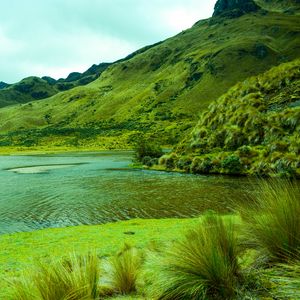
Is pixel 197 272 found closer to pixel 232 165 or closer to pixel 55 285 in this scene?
pixel 55 285

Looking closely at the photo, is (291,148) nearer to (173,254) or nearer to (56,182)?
(56,182)

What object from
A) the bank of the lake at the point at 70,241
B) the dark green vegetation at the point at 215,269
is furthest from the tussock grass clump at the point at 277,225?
the bank of the lake at the point at 70,241

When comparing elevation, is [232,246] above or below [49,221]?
above

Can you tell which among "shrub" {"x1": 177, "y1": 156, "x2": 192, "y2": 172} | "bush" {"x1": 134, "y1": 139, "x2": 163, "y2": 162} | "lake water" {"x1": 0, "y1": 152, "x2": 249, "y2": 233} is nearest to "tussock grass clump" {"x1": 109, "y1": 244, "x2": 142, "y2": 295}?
"lake water" {"x1": 0, "y1": 152, "x2": 249, "y2": 233}

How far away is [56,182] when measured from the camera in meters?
53.8

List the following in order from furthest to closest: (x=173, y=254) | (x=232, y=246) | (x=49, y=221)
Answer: (x=49, y=221) < (x=232, y=246) < (x=173, y=254)

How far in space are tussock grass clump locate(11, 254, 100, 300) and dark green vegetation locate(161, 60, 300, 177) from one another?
147 ft

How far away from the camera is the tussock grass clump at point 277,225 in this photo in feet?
20.8

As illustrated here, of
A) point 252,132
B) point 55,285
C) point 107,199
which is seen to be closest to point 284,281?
point 55,285

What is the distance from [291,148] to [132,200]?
3036 centimetres

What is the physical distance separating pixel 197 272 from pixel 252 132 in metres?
64.0

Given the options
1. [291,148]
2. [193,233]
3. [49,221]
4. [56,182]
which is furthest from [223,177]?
[193,233]

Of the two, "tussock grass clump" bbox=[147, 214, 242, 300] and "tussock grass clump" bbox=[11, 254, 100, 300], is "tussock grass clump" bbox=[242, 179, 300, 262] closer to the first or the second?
"tussock grass clump" bbox=[147, 214, 242, 300]

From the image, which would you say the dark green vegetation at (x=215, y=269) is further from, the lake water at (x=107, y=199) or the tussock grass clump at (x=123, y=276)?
the lake water at (x=107, y=199)
